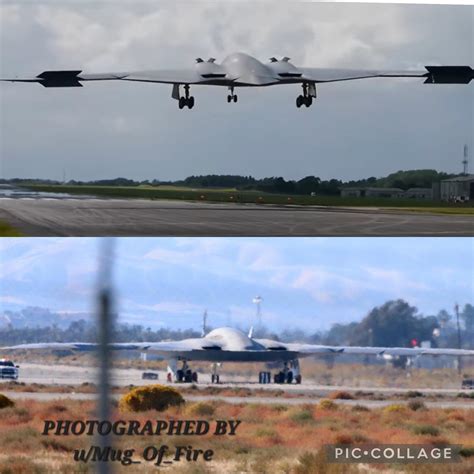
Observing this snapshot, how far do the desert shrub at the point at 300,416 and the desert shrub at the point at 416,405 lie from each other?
2.08 meters

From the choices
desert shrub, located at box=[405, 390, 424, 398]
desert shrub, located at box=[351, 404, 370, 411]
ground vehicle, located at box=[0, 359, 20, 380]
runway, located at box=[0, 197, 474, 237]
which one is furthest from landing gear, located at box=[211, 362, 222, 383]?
runway, located at box=[0, 197, 474, 237]

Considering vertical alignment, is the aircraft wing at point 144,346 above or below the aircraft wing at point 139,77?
below

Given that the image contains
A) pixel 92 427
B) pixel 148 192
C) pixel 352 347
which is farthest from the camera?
pixel 352 347

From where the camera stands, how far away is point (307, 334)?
2762cm

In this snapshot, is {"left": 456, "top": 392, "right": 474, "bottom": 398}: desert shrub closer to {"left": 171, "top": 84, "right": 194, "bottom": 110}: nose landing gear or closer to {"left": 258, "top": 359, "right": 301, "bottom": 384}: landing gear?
{"left": 258, "top": 359, "right": 301, "bottom": 384}: landing gear

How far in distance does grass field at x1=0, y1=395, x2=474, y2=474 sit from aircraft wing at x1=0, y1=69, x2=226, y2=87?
19.2 ft

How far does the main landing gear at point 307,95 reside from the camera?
1032 inches

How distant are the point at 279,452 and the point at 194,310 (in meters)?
5.27

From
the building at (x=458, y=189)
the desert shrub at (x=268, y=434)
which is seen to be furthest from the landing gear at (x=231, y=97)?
the desert shrub at (x=268, y=434)

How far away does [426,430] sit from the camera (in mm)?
25906

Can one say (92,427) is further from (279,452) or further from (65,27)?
(65,27)

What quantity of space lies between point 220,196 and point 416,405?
19.9 feet

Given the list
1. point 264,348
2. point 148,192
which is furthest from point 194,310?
point 148,192

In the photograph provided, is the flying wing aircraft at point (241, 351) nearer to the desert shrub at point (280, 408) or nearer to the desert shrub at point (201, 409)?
the desert shrub at point (280, 408)
